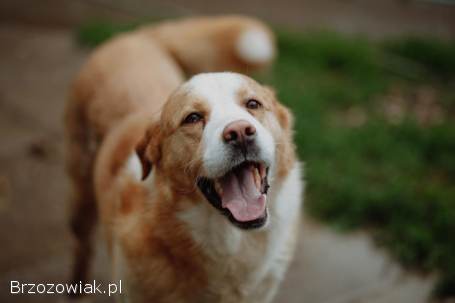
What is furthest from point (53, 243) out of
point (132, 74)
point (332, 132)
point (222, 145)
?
point (332, 132)

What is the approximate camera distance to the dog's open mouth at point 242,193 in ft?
6.34

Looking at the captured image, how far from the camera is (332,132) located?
460cm

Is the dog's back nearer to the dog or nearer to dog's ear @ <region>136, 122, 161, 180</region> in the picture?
the dog

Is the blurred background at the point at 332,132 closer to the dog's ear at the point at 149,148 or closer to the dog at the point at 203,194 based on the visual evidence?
the dog at the point at 203,194

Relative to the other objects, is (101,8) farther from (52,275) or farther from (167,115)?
(167,115)

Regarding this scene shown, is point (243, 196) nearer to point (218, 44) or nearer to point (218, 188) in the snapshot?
point (218, 188)

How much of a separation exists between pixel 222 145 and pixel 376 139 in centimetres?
287

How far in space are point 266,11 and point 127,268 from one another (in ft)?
20.2

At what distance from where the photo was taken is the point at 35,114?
489 centimetres

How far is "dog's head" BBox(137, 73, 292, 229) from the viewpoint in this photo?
1909 mm

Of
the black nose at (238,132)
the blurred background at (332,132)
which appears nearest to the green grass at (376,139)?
the blurred background at (332,132)

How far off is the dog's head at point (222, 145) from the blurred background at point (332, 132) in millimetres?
1327

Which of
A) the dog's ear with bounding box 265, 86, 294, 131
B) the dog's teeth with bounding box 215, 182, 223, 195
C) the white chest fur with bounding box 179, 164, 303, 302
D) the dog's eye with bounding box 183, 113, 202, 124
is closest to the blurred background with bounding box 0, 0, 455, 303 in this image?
the white chest fur with bounding box 179, 164, 303, 302

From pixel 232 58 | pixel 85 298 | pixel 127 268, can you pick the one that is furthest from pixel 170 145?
pixel 85 298
